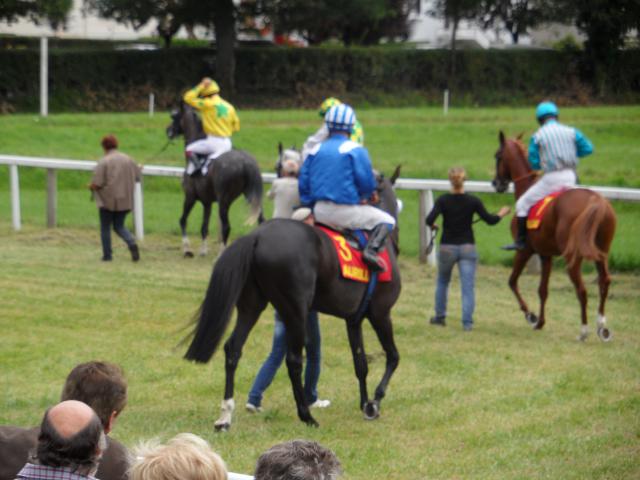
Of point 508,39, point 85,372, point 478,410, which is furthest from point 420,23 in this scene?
point 85,372

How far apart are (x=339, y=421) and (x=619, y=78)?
29162mm

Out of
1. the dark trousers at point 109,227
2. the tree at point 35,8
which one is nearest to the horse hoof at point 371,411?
the dark trousers at point 109,227

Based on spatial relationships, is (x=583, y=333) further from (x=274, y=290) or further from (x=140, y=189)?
(x=140, y=189)

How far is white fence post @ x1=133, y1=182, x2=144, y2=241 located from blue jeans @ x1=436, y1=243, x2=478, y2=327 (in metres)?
6.64

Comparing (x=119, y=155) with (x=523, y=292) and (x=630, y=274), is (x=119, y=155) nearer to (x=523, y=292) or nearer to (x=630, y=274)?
(x=523, y=292)

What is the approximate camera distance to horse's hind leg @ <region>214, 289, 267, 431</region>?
26.8ft

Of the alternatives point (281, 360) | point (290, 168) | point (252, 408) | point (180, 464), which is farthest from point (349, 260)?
point (180, 464)

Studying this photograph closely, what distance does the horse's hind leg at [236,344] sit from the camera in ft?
26.8

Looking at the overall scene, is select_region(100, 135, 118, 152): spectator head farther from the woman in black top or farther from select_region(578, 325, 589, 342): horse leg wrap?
select_region(578, 325, 589, 342): horse leg wrap

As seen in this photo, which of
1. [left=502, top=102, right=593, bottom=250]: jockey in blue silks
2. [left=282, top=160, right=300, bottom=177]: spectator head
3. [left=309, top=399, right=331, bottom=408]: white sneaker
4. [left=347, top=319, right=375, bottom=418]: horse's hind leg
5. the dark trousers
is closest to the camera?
[left=347, top=319, right=375, bottom=418]: horse's hind leg

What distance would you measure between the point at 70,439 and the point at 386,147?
87.2ft

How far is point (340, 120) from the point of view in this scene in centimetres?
876

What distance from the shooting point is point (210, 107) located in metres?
16.6

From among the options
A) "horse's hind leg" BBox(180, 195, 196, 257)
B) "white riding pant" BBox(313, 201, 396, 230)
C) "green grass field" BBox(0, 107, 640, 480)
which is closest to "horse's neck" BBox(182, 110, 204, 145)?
"horse's hind leg" BBox(180, 195, 196, 257)
